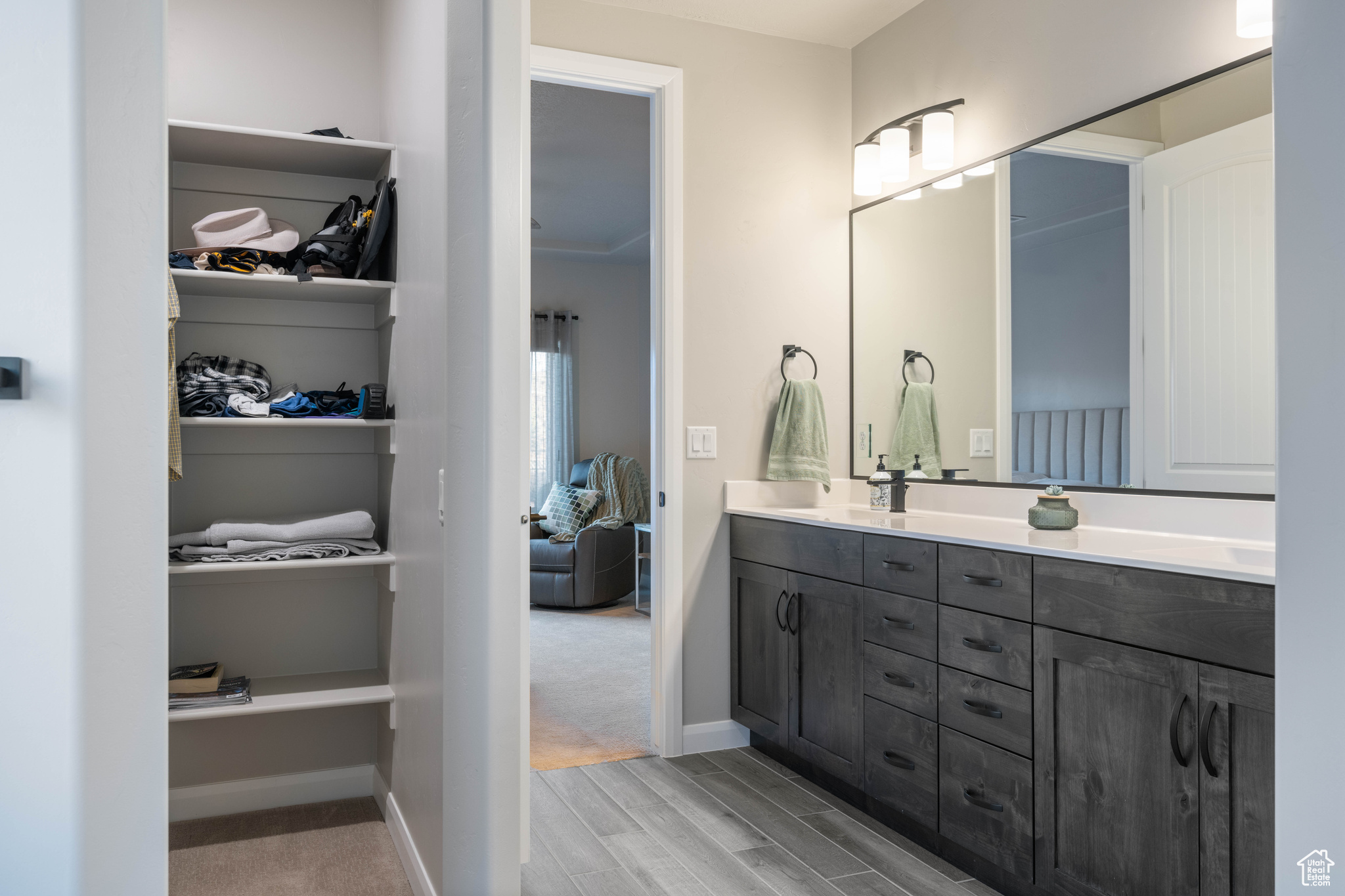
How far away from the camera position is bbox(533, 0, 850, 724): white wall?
3121mm

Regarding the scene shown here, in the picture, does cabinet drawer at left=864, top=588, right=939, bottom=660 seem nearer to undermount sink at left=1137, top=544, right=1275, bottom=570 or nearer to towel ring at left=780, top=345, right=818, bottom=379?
undermount sink at left=1137, top=544, right=1275, bottom=570

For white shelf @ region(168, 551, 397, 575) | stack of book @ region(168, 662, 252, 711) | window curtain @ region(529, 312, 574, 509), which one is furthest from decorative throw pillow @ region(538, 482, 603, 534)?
stack of book @ region(168, 662, 252, 711)

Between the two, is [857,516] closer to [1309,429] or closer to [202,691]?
[202,691]

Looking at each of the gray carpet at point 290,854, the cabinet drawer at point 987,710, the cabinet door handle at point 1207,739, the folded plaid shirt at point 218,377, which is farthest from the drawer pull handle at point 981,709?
the folded plaid shirt at point 218,377

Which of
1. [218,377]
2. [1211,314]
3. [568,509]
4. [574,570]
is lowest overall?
[574,570]

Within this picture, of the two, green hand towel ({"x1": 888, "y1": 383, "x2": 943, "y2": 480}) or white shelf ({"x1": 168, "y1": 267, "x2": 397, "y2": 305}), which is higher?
white shelf ({"x1": 168, "y1": 267, "x2": 397, "y2": 305})

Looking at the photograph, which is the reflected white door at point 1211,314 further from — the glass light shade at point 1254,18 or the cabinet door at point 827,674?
the cabinet door at point 827,674

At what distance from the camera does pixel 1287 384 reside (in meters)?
0.81

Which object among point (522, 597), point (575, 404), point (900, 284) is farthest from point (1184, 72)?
point (575, 404)

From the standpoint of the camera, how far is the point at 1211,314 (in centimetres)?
207

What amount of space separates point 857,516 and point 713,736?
0.96 meters

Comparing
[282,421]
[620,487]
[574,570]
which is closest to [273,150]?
[282,421]

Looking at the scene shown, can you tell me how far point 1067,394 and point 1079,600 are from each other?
2.72 ft

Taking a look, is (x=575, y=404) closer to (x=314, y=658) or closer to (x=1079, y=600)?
(x=314, y=658)
